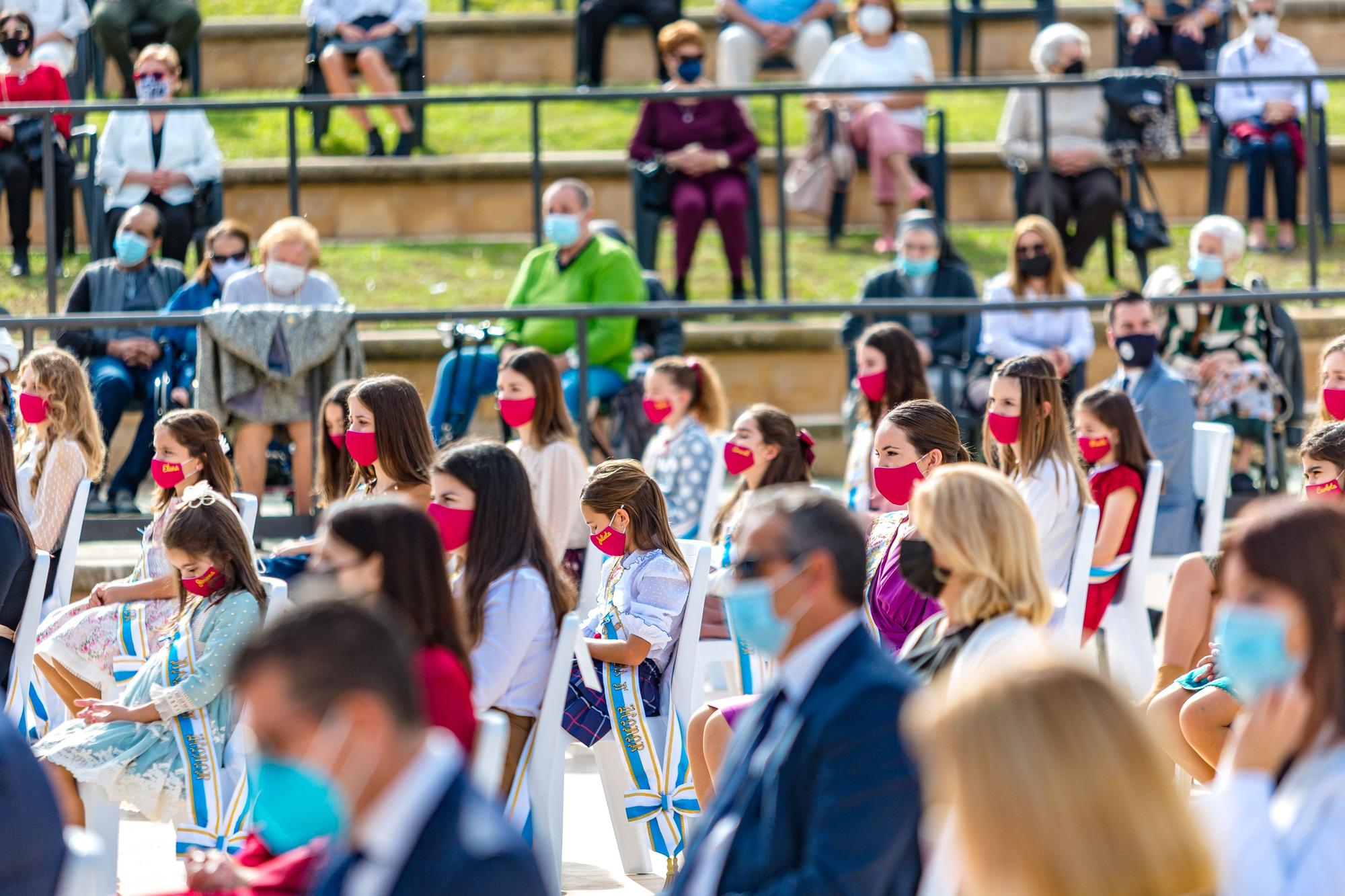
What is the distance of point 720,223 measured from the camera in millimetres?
9625

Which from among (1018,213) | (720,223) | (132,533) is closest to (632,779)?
(132,533)

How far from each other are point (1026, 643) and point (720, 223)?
6995 millimetres

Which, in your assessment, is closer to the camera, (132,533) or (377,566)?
(377,566)

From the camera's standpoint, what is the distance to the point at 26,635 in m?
5.09

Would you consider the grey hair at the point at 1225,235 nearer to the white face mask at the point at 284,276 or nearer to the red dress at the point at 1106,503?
the red dress at the point at 1106,503

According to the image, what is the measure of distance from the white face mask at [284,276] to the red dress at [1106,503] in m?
3.34

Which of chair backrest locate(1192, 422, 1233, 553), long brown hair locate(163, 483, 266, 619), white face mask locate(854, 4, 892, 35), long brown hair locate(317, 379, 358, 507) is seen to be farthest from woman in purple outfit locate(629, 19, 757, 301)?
long brown hair locate(163, 483, 266, 619)

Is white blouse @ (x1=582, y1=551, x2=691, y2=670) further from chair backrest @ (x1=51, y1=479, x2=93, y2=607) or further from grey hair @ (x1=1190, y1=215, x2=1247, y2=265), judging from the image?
grey hair @ (x1=1190, y1=215, x2=1247, y2=265)

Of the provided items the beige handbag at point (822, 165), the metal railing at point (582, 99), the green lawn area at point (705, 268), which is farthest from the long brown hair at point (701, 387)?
the beige handbag at point (822, 165)

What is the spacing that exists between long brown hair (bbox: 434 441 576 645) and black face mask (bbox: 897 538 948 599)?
3.25 feet

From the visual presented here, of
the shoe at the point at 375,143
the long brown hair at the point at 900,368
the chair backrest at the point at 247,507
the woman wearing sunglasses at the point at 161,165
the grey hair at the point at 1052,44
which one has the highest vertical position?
the grey hair at the point at 1052,44

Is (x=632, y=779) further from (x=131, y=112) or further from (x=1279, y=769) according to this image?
(x=131, y=112)

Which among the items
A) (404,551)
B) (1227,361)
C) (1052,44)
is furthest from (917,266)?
(404,551)

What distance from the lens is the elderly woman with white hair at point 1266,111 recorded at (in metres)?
10.3
